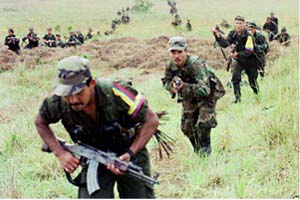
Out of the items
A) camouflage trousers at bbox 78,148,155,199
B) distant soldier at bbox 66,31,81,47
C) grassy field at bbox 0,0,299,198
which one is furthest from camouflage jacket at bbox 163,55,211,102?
distant soldier at bbox 66,31,81,47

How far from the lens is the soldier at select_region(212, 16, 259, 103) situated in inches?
342

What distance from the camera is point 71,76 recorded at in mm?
3125

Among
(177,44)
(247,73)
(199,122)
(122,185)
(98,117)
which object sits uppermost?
(177,44)

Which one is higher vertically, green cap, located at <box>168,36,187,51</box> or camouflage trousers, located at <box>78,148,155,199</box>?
green cap, located at <box>168,36,187,51</box>

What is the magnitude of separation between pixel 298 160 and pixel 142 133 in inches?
93.3

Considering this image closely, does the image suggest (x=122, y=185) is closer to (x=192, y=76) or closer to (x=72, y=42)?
(x=192, y=76)

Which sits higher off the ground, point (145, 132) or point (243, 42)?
point (145, 132)

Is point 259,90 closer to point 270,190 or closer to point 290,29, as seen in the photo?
point 270,190

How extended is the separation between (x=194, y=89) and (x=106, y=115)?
84.3 inches

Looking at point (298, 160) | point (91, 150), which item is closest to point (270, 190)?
point (298, 160)

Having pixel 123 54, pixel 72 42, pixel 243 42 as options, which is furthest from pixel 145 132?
pixel 72 42

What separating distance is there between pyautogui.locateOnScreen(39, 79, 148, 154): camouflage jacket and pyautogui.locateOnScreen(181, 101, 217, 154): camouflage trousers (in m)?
2.19

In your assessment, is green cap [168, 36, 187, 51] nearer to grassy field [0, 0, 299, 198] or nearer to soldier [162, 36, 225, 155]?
soldier [162, 36, 225, 155]

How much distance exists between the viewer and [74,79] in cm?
311
